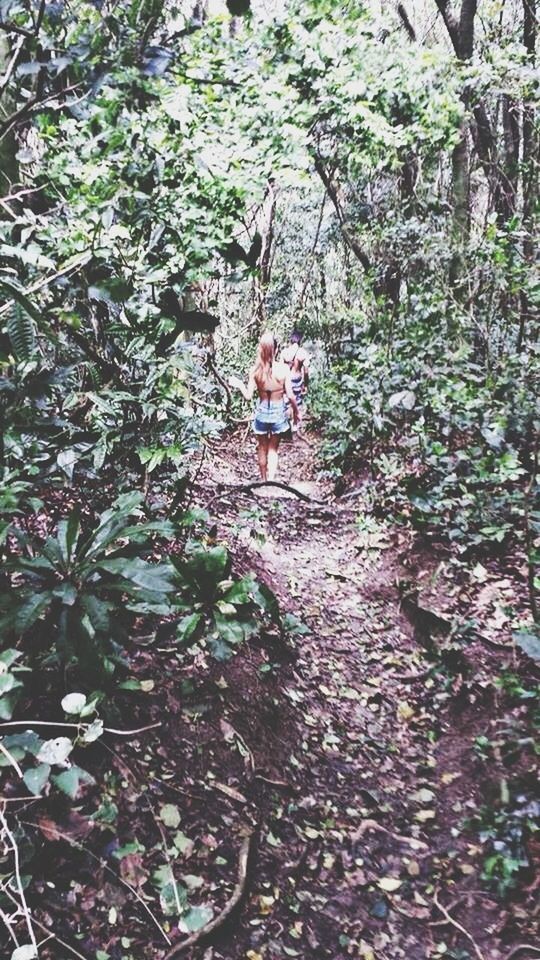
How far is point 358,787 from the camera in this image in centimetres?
361

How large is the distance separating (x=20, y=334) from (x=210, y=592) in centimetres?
128

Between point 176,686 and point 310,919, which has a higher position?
point 176,686

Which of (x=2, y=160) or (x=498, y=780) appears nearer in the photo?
(x=2, y=160)

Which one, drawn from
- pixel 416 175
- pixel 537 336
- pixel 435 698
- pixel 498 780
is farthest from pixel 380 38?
pixel 498 780

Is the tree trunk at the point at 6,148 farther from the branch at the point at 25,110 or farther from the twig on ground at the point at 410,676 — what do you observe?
the twig on ground at the point at 410,676

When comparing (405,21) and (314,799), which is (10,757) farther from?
(405,21)

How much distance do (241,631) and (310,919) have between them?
1.23 m

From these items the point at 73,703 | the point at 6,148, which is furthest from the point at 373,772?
the point at 6,148

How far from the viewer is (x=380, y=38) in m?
11.0

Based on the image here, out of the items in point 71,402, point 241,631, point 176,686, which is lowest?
point 176,686

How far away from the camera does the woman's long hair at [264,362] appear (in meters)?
7.82

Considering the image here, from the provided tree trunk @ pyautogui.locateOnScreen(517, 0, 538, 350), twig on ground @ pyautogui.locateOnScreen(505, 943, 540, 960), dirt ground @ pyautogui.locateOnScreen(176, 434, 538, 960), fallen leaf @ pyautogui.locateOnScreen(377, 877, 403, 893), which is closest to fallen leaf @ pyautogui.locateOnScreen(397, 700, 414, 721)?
dirt ground @ pyautogui.locateOnScreen(176, 434, 538, 960)

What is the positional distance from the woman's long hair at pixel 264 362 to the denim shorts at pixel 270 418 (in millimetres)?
240

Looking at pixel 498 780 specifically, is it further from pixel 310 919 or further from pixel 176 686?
pixel 176 686
